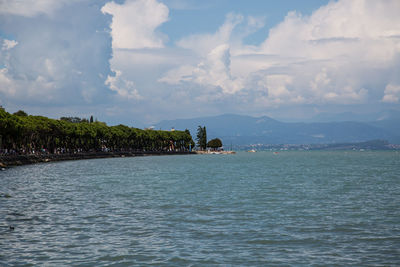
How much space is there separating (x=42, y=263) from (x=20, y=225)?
923 centimetres

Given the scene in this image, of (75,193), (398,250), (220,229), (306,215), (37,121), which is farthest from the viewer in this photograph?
(37,121)

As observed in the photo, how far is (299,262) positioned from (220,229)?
7426 millimetres

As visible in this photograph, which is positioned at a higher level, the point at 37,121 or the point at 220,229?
the point at 37,121

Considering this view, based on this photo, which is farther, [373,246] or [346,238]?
[346,238]

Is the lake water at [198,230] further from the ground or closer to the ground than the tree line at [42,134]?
closer to the ground

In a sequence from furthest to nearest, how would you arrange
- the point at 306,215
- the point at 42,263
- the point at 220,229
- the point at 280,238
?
the point at 306,215
the point at 220,229
the point at 280,238
the point at 42,263

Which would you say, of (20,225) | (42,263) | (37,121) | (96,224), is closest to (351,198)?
(96,224)

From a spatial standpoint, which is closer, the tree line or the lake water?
the lake water

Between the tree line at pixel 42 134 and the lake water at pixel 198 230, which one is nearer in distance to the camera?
the lake water at pixel 198 230

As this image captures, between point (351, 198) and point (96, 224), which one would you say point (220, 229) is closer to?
point (96, 224)

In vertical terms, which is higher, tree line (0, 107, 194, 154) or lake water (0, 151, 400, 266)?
tree line (0, 107, 194, 154)

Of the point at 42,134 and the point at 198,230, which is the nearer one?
the point at 198,230

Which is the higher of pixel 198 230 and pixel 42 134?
pixel 42 134

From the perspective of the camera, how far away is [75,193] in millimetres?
46125
